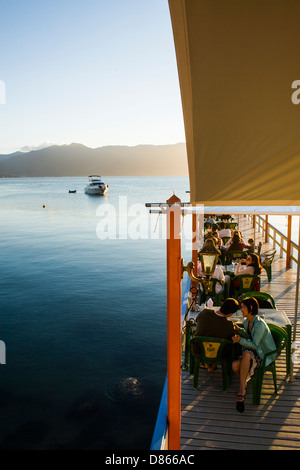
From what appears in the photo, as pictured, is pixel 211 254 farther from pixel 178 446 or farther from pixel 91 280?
pixel 91 280

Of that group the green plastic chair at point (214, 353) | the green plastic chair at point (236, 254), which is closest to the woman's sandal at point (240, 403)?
the green plastic chair at point (214, 353)

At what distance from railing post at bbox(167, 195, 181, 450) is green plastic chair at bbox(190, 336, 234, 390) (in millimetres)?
1295

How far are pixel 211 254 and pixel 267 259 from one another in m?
7.46

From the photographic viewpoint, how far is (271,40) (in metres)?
2.48

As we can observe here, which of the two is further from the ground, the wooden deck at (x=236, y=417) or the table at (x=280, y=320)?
the table at (x=280, y=320)

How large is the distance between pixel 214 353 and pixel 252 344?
552mm

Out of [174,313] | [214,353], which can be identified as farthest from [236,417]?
[174,313]

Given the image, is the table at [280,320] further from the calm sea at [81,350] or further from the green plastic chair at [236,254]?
the green plastic chair at [236,254]

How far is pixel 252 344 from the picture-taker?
445 centimetres

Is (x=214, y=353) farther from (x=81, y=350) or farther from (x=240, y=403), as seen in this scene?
(x=81, y=350)

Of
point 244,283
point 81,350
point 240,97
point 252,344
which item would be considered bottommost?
point 81,350

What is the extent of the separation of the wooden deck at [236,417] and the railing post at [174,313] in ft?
1.86

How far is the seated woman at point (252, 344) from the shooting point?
4.44 meters
